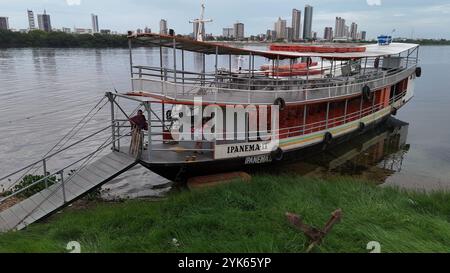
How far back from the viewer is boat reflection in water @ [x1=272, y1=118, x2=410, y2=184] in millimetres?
15633

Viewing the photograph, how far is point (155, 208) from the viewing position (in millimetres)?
9188

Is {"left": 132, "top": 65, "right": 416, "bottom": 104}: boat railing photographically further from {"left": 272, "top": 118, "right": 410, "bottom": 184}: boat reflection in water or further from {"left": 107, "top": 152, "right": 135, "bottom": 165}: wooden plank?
{"left": 272, "top": 118, "right": 410, "bottom": 184}: boat reflection in water

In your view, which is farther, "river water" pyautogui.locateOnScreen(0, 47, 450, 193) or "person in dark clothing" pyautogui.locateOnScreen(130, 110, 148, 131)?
"river water" pyautogui.locateOnScreen(0, 47, 450, 193)

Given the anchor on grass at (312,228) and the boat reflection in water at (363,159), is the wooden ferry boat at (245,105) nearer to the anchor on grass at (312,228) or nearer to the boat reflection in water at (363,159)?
the boat reflection in water at (363,159)

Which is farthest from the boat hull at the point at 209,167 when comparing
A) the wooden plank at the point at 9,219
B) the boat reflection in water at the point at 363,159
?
the wooden plank at the point at 9,219

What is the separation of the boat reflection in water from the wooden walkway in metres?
6.43

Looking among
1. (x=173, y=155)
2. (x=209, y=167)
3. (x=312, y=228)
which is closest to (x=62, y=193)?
(x=173, y=155)

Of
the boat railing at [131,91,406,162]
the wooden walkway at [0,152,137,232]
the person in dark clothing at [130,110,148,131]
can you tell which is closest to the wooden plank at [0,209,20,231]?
the wooden walkway at [0,152,137,232]

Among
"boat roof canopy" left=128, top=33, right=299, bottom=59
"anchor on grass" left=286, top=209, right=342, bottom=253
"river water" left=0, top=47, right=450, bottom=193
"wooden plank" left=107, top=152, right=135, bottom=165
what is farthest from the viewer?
"river water" left=0, top=47, right=450, bottom=193
